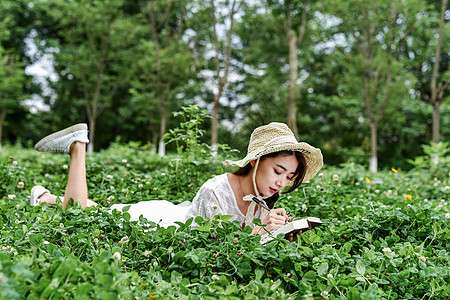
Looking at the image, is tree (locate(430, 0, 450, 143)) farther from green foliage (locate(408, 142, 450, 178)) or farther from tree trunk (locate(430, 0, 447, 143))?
green foliage (locate(408, 142, 450, 178))

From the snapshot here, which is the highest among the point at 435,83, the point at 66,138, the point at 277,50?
the point at 277,50

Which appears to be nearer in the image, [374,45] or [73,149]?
[73,149]

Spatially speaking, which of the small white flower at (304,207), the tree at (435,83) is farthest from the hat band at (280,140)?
the tree at (435,83)

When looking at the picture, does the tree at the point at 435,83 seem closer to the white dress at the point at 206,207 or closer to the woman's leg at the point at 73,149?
the white dress at the point at 206,207

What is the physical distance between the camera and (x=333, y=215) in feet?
10.7

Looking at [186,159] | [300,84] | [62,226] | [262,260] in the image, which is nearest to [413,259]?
[262,260]

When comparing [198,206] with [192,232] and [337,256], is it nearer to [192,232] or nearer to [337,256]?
[192,232]

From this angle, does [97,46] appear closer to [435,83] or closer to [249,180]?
[435,83]

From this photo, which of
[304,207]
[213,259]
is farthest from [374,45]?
[213,259]

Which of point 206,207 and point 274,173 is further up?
point 274,173

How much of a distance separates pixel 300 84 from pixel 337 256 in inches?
708

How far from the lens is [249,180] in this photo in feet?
9.21

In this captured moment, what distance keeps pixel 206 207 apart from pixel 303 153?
0.80m

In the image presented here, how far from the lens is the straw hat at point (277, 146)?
2.62m
